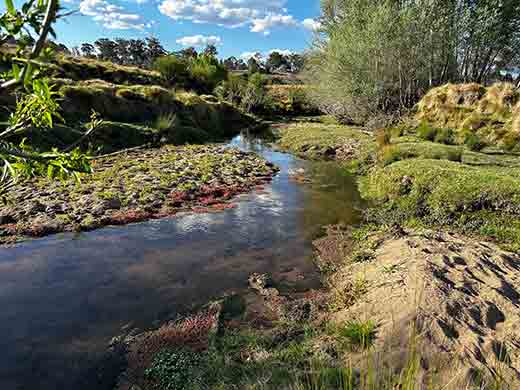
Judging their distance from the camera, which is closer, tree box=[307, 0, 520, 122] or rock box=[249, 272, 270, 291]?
rock box=[249, 272, 270, 291]

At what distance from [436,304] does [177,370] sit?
15.8ft

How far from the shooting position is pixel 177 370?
18.7 feet

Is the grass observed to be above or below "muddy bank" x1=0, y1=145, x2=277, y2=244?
above

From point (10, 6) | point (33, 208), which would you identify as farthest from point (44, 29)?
point (33, 208)

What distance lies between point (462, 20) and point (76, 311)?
133 feet

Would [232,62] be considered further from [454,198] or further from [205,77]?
[454,198]

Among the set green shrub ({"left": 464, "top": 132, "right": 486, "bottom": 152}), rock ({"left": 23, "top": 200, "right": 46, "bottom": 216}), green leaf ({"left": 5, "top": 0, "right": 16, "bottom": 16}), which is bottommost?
rock ({"left": 23, "top": 200, "right": 46, "bottom": 216})

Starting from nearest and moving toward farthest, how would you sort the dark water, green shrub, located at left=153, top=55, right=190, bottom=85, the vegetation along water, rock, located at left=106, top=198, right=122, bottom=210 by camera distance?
the vegetation along water → the dark water → rock, located at left=106, top=198, right=122, bottom=210 → green shrub, located at left=153, top=55, right=190, bottom=85

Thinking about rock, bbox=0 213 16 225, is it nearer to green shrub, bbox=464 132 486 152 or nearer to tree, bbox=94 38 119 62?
green shrub, bbox=464 132 486 152

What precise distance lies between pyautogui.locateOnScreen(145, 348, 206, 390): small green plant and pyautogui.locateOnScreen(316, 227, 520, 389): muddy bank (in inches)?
101

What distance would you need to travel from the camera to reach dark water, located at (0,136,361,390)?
20.8 feet

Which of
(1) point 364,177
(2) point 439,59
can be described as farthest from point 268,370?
(2) point 439,59

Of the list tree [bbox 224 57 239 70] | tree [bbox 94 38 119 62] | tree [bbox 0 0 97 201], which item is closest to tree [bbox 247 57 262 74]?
tree [bbox 224 57 239 70]

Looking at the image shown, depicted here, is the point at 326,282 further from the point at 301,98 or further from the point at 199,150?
the point at 301,98
